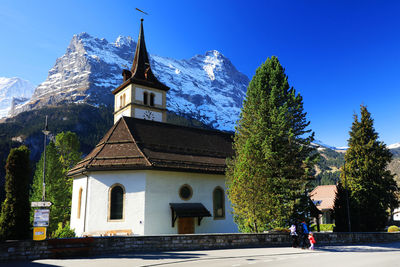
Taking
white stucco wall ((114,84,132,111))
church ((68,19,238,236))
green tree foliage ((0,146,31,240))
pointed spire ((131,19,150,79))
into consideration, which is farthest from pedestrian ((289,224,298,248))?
pointed spire ((131,19,150,79))

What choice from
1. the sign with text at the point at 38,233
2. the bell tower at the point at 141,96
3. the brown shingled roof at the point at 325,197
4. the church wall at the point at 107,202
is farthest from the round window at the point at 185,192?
the brown shingled roof at the point at 325,197

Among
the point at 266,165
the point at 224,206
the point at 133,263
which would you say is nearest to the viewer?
the point at 133,263

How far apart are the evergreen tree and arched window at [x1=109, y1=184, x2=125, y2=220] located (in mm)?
22098

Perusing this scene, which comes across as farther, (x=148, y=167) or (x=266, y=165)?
(x=148, y=167)

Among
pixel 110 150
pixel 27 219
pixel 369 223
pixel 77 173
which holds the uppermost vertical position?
pixel 110 150

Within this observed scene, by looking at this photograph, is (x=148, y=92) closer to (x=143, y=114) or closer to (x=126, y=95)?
(x=126, y=95)

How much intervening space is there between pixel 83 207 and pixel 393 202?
30343 mm

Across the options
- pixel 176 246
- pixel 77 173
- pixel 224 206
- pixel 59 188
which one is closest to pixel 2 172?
pixel 59 188

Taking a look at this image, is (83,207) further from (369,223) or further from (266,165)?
(369,223)

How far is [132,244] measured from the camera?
586 inches

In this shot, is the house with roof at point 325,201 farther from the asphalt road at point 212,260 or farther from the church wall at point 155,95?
the asphalt road at point 212,260

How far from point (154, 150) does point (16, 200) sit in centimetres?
1257

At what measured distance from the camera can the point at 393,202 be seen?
31703mm

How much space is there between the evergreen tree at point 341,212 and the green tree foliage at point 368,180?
661mm
